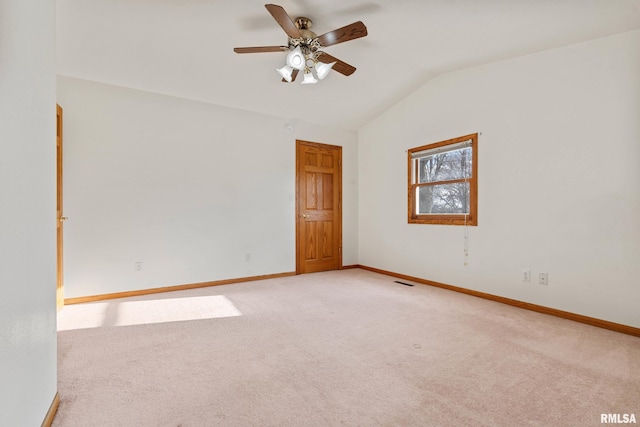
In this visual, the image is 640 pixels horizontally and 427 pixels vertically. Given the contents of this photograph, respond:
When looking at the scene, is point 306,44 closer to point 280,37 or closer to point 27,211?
point 280,37

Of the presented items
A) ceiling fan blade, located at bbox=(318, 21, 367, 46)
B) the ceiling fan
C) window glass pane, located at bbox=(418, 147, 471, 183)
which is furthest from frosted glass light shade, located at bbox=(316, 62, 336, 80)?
window glass pane, located at bbox=(418, 147, 471, 183)

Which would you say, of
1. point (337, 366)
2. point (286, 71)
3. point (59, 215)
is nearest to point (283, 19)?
point (286, 71)

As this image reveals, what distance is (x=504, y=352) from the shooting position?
216cm

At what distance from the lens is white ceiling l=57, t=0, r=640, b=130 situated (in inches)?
95.9

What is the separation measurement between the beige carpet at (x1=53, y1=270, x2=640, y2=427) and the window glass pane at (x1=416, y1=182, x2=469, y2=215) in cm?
125

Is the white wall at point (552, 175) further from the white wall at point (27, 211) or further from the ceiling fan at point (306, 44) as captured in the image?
the white wall at point (27, 211)

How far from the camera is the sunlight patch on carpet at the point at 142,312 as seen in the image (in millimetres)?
2758

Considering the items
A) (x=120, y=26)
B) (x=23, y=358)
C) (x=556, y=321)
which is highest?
(x=120, y=26)

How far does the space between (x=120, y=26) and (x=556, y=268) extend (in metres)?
4.60

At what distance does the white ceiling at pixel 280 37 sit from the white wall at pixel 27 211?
130 cm

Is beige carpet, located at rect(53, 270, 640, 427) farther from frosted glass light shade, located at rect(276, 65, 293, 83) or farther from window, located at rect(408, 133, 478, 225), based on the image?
frosted glass light shade, located at rect(276, 65, 293, 83)

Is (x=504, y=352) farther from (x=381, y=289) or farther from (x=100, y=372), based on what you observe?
(x=100, y=372)

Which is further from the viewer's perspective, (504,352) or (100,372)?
(504,352)

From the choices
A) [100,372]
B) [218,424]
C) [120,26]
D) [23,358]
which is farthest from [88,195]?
[218,424]
